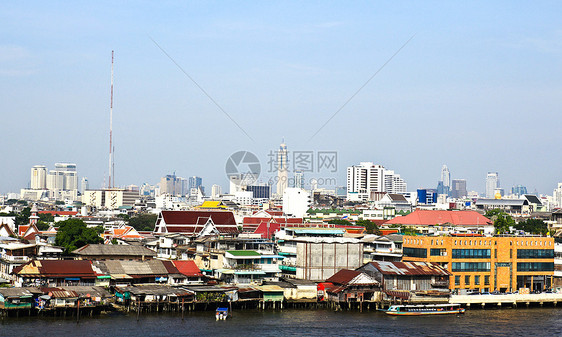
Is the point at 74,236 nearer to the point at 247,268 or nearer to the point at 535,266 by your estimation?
the point at 247,268

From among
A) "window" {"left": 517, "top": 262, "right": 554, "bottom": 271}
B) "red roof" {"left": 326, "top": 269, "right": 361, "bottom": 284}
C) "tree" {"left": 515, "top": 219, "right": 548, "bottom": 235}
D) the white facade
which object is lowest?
"red roof" {"left": 326, "top": 269, "right": 361, "bottom": 284}

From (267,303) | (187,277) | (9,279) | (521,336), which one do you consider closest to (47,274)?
(9,279)

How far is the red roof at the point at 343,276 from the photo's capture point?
5185cm

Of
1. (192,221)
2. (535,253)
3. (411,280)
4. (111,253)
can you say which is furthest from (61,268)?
(535,253)

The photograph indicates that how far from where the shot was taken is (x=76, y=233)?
6706 centimetres

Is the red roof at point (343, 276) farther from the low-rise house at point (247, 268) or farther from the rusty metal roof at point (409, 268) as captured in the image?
the low-rise house at point (247, 268)

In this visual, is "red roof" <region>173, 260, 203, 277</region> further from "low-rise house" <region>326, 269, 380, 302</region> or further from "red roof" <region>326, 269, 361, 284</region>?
"low-rise house" <region>326, 269, 380, 302</region>

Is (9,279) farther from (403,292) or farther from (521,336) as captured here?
(521,336)

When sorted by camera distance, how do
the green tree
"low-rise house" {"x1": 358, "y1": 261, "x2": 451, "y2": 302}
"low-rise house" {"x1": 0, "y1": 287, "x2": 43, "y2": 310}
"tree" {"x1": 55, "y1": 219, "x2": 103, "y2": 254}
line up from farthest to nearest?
1. the green tree
2. "tree" {"x1": 55, "y1": 219, "x2": 103, "y2": 254}
3. "low-rise house" {"x1": 358, "y1": 261, "x2": 451, "y2": 302}
4. "low-rise house" {"x1": 0, "y1": 287, "x2": 43, "y2": 310}

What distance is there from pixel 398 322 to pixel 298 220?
44079mm

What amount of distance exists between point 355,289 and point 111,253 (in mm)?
19382

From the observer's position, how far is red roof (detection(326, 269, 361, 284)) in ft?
170

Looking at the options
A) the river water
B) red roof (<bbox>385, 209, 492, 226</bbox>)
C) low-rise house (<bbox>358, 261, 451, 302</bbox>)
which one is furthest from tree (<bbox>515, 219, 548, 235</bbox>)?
the river water

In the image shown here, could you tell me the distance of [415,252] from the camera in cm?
5644
